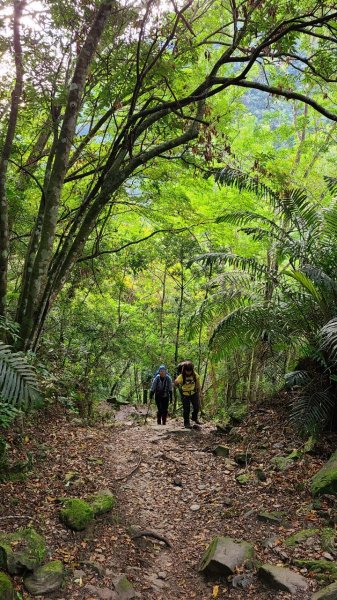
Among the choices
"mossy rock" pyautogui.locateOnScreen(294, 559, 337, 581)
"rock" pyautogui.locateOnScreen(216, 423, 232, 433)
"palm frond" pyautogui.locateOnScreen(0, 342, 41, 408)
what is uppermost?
"palm frond" pyautogui.locateOnScreen(0, 342, 41, 408)

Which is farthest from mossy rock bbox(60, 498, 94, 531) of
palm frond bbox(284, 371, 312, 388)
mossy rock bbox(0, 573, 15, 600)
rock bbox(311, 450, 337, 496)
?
palm frond bbox(284, 371, 312, 388)

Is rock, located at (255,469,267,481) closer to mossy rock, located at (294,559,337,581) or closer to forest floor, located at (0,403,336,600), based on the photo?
forest floor, located at (0,403,336,600)

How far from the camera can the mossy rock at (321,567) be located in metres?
3.59

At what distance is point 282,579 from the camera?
12.0 feet

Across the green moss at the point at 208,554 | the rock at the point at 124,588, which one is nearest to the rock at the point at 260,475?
the green moss at the point at 208,554

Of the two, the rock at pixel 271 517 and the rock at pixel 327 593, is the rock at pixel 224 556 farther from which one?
the rock at pixel 327 593

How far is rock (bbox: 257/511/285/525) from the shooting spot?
4.70 metres

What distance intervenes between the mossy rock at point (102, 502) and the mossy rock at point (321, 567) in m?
2.11

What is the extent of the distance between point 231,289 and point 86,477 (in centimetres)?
443

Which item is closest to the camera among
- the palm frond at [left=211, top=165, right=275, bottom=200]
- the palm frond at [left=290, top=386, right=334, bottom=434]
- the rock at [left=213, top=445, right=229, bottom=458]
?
the palm frond at [left=290, top=386, right=334, bottom=434]

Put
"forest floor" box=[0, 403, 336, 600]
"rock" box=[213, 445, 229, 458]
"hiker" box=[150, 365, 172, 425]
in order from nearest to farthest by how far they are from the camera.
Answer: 1. "forest floor" box=[0, 403, 336, 600]
2. "rock" box=[213, 445, 229, 458]
3. "hiker" box=[150, 365, 172, 425]

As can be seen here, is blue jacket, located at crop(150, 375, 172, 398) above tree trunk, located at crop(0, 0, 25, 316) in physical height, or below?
below

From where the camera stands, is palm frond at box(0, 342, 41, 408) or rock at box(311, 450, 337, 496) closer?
palm frond at box(0, 342, 41, 408)

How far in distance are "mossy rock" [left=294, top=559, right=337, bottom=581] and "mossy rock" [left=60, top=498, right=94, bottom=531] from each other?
209 cm
